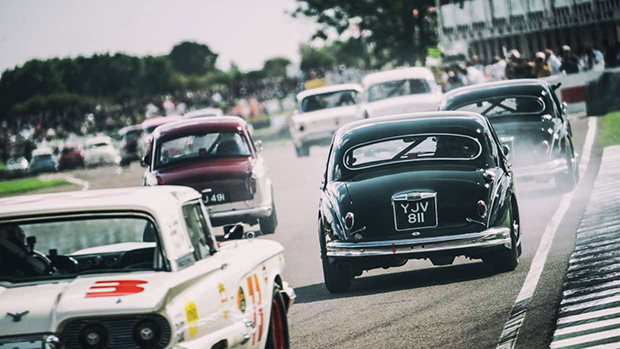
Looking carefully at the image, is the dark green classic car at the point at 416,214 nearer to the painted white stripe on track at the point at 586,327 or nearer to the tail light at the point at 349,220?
the tail light at the point at 349,220

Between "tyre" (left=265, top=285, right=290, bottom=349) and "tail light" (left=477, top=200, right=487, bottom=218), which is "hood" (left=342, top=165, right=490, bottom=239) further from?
"tyre" (left=265, top=285, right=290, bottom=349)

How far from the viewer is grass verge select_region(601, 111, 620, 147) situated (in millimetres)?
24842

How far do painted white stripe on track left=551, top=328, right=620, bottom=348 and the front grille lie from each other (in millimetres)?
2904

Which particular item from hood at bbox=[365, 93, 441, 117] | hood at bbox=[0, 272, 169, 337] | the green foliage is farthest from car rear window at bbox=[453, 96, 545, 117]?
the green foliage

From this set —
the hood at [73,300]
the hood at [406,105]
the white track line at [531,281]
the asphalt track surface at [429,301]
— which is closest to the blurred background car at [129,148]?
the hood at [406,105]

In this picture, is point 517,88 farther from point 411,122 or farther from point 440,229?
point 440,229

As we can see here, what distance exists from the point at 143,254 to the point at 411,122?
581 cm

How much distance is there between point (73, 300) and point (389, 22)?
62341 millimetres

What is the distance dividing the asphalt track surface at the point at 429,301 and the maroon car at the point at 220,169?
1173 mm

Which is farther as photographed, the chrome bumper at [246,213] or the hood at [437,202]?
the chrome bumper at [246,213]

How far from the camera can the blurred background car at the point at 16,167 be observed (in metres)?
65.7

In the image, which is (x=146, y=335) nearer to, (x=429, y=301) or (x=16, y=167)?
(x=429, y=301)

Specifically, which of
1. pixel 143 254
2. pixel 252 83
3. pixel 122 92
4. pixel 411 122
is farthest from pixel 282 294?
pixel 122 92

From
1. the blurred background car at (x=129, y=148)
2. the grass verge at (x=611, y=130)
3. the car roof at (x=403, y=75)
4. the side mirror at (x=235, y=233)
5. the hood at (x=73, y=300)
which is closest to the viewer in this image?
the hood at (x=73, y=300)
